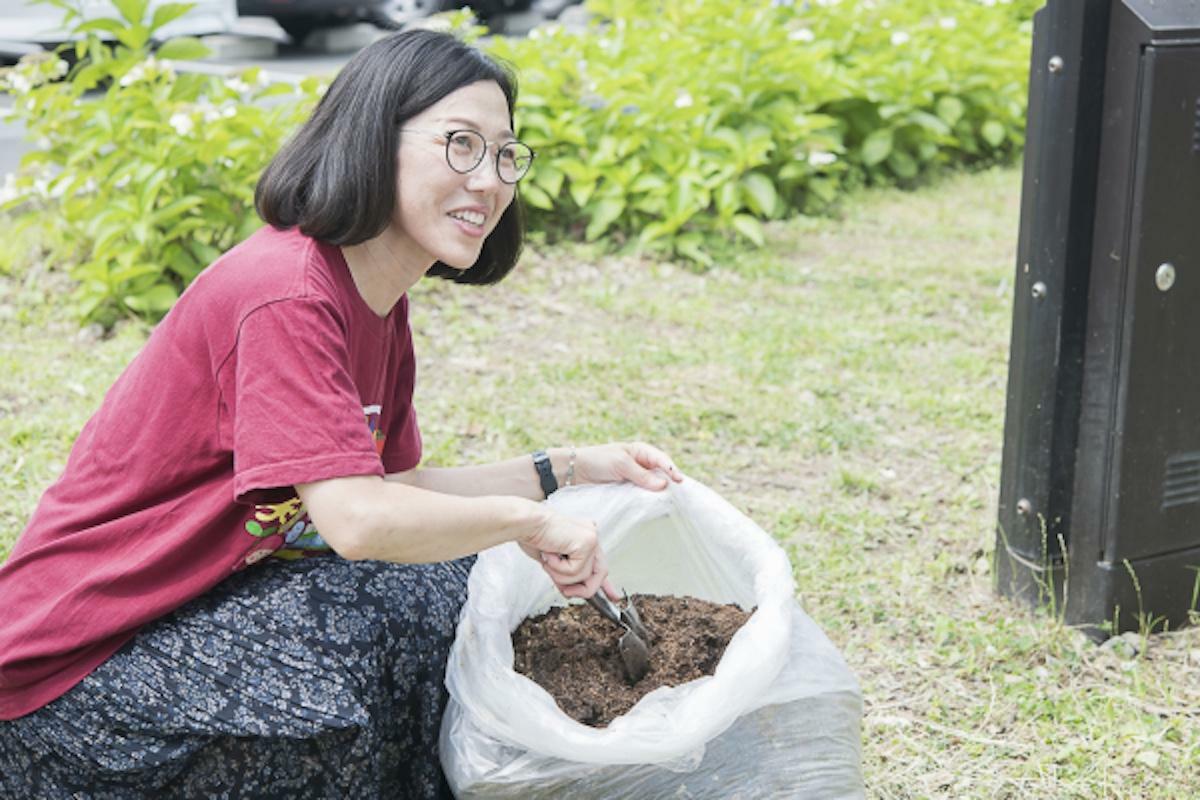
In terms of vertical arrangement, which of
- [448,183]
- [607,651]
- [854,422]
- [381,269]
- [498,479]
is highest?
[448,183]

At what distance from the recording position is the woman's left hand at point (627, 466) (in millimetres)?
2131

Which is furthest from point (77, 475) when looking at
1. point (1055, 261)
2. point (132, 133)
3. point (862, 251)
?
point (862, 251)

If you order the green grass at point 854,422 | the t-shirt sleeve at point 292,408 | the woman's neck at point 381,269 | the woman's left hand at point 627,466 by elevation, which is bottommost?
the green grass at point 854,422

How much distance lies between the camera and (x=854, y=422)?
3.78 meters

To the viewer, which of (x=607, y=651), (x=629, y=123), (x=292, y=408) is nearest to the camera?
(x=292, y=408)

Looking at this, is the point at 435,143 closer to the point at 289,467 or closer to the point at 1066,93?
the point at 289,467

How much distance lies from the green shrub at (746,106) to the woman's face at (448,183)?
319cm

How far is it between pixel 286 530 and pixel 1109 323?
1.47 m

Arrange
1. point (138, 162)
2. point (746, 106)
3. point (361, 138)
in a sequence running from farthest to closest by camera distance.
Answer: point (746, 106)
point (138, 162)
point (361, 138)

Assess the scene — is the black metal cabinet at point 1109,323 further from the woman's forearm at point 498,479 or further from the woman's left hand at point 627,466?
the woman's forearm at point 498,479

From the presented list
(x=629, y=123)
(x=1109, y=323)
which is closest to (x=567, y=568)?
(x=1109, y=323)

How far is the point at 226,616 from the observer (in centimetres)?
185

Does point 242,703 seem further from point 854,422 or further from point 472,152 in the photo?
point 854,422

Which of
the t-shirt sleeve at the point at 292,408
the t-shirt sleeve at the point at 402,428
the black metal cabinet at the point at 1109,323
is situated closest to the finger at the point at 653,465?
the t-shirt sleeve at the point at 402,428
